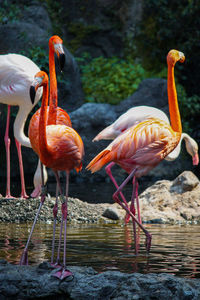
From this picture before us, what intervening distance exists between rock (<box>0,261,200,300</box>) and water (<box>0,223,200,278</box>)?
53cm

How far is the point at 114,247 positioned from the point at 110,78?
897 cm

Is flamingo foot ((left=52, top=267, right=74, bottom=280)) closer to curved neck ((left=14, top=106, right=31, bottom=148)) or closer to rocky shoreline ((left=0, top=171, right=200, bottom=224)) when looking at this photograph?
rocky shoreline ((left=0, top=171, right=200, bottom=224))

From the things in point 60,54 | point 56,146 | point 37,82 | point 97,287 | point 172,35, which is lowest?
point 97,287

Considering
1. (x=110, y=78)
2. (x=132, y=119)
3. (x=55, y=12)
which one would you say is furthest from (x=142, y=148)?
(x=55, y=12)

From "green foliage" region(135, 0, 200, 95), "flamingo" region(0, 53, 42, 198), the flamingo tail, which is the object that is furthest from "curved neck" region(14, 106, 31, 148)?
"green foliage" region(135, 0, 200, 95)

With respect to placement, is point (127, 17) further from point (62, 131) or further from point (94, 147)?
point (62, 131)

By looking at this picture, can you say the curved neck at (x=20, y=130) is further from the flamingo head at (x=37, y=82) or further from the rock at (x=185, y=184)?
the flamingo head at (x=37, y=82)

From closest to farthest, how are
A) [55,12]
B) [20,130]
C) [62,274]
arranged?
1. [62,274]
2. [20,130]
3. [55,12]

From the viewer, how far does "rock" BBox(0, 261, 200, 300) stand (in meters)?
3.07

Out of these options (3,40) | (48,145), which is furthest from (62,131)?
(3,40)

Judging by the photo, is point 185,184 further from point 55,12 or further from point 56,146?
point 55,12

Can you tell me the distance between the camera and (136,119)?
6484 mm

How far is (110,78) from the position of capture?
44.0ft

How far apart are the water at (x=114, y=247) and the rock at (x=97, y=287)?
1.75 feet
